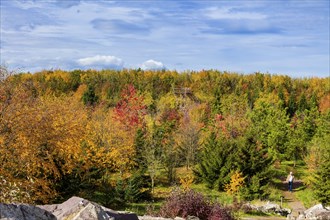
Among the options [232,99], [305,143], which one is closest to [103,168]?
[305,143]

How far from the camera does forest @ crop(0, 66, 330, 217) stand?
19.9m

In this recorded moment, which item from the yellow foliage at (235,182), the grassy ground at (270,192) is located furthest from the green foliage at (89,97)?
the yellow foliage at (235,182)

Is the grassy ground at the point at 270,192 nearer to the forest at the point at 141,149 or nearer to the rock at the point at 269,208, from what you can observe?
the forest at the point at 141,149

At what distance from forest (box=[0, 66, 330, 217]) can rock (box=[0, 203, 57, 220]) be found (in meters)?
10.1

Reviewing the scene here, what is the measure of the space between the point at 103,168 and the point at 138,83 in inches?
2085

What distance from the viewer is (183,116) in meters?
57.3

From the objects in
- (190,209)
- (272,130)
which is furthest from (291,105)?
(190,209)

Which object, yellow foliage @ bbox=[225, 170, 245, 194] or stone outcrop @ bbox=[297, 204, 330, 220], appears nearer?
stone outcrop @ bbox=[297, 204, 330, 220]

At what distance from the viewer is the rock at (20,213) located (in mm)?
7270

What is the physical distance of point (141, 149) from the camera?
37.8 metres

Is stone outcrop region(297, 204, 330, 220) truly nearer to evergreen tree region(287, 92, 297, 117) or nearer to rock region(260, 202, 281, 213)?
rock region(260, 202, 281, 213)

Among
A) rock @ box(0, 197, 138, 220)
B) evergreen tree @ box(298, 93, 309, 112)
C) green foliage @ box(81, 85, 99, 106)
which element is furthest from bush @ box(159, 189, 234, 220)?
evergreen tree @ box(298, 93, 309, 112)

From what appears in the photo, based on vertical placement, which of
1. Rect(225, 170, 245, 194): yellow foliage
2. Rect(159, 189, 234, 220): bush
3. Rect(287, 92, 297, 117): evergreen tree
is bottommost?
Rect(225, 170, 245, 194): yellow foliage

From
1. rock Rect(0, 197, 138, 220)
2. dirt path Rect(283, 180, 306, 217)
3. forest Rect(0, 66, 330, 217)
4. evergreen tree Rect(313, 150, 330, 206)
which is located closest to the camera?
rock Rect(0, 197, 138, 220)
